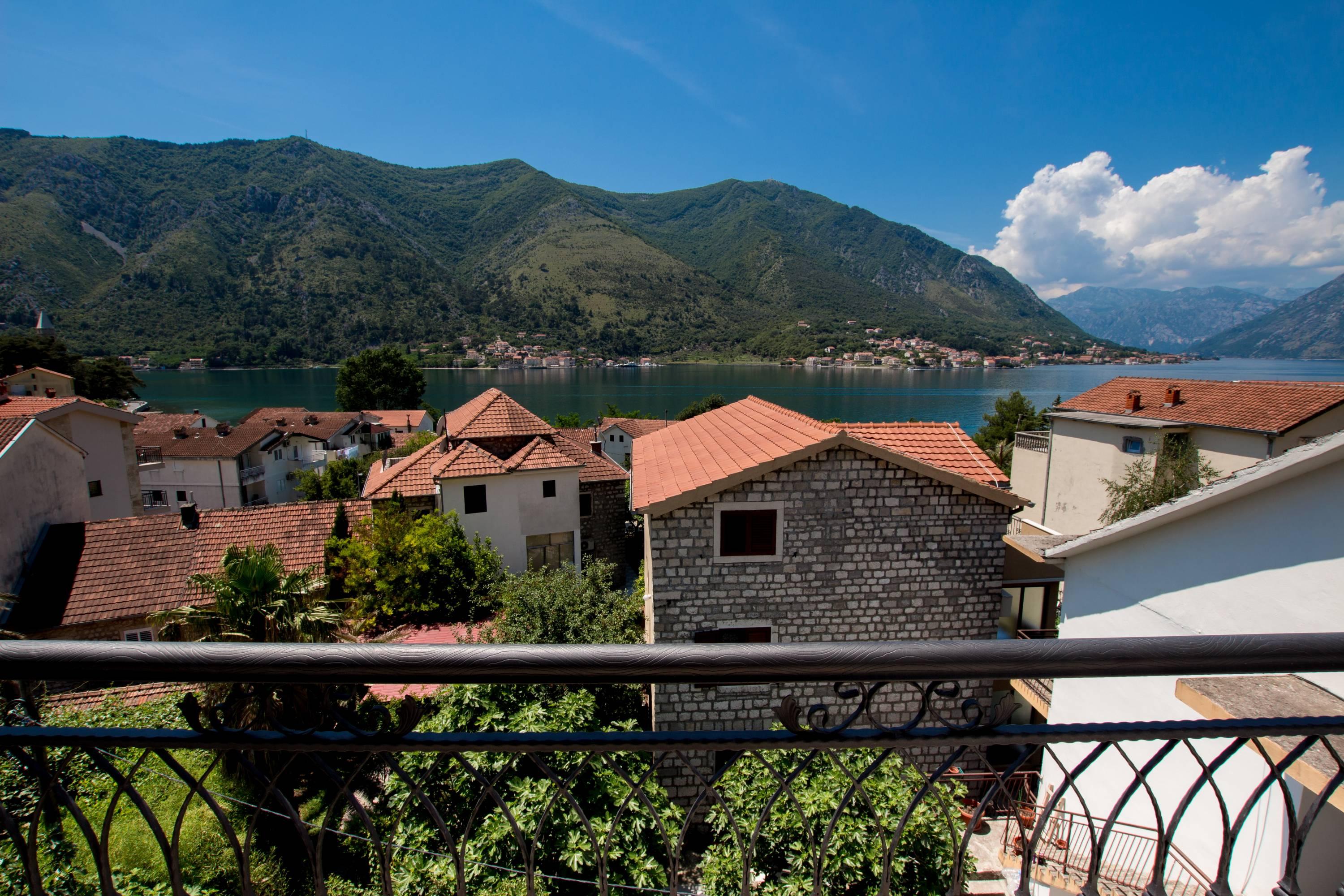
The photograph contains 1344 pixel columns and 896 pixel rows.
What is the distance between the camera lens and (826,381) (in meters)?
132

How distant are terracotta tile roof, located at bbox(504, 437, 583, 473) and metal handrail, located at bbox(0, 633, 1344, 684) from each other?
17442 millimetres

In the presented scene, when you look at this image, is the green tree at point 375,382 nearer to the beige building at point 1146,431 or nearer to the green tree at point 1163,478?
the beige building at point 1146,431

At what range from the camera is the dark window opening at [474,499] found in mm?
17969

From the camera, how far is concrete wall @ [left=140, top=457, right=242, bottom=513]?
31234 millimetres

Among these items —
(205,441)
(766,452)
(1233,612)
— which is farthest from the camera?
(205,441)

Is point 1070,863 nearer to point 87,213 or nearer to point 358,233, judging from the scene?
point 358,233

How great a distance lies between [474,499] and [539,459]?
230cm

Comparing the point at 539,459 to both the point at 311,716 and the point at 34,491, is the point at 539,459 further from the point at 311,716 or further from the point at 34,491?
the point at 311,716

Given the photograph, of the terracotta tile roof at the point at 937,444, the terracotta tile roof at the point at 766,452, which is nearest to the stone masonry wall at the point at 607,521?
the terracotta tile roof at the point at 766,452

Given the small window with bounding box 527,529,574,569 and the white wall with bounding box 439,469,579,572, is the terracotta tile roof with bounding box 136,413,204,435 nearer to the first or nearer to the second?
the white wall with bounding box 439,469,579,572

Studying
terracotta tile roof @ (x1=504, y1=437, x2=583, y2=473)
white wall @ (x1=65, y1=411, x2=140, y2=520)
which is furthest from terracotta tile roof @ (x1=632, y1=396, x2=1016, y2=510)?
white wall @ (x1=65, y1=411, x2=140, y2=520)

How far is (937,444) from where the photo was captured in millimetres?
11633

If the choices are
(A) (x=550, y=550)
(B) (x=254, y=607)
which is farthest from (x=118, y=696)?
(A) (x=550, y=550)

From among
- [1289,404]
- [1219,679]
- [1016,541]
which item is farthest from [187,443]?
[1289,404]
